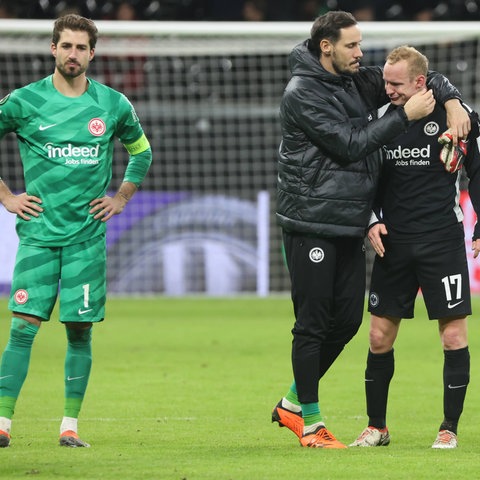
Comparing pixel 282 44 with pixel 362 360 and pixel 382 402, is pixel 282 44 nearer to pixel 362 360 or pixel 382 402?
pixel 362 360

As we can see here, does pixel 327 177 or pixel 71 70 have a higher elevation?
pixel 71 70

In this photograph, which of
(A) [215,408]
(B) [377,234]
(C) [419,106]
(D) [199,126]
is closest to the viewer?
(C) [419,106]

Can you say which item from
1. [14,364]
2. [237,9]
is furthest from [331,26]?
[237,9]

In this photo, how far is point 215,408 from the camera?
7.99 m

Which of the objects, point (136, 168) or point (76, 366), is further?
point (136, 168)

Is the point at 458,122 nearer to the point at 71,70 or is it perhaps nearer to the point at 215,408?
the point at 71,70

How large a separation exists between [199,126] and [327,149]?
1190 centimetres

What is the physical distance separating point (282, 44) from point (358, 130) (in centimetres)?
1041

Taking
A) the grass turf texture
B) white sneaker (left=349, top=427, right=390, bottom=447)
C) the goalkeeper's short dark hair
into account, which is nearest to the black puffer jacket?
the goalkeeper's short dark hair

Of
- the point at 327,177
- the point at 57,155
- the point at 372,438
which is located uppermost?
the point at 57,155

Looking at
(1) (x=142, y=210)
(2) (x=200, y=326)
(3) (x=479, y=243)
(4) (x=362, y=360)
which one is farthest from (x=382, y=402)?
(1) (x=142, y=210)

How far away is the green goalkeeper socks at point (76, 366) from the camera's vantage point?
6543 mm

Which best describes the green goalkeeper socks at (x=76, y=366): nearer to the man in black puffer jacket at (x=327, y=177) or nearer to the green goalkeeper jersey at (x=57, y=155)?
the green goalkeeper jersey at (x=57, y=155)

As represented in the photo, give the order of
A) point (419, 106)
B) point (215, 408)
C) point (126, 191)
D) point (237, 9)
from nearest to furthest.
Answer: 1. point (419, 106)
2. point (126, 191)
3. point (215, 408)
4. point (237, 9)
